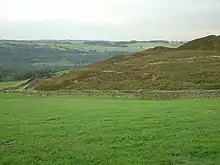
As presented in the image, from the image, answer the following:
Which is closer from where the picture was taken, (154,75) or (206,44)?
(154,75)

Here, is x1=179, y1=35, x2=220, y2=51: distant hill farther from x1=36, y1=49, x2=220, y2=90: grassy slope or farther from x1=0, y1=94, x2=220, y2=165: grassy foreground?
x1=0, y1=94, x2=220, y2=165: grassy foreground

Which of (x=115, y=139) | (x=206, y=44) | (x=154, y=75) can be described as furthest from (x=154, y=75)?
(x=115, y=139)

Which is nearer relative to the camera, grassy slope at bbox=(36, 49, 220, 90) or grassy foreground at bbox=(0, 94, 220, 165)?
grassy foreground at bbox=(0, 94, 220, 165)

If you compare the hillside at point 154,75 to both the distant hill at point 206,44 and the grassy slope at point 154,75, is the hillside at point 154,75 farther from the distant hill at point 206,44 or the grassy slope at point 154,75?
the distant hill at point 206,44

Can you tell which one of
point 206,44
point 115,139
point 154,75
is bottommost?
point 154,75

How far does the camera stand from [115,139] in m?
19.5

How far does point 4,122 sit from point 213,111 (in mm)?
15314

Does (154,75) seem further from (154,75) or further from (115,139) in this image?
(115,139)

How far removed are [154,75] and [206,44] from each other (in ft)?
153

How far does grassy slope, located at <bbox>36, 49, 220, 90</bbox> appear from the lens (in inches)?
2542

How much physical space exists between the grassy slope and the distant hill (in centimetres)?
1919

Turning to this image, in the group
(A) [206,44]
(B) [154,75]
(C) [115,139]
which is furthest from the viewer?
(A) [206,44]

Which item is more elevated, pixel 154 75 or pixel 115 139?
pixel 115 139

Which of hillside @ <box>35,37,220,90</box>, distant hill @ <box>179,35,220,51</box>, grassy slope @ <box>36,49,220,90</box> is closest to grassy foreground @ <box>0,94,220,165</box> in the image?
grassy slope @ <box>36,49,220,90</box>
